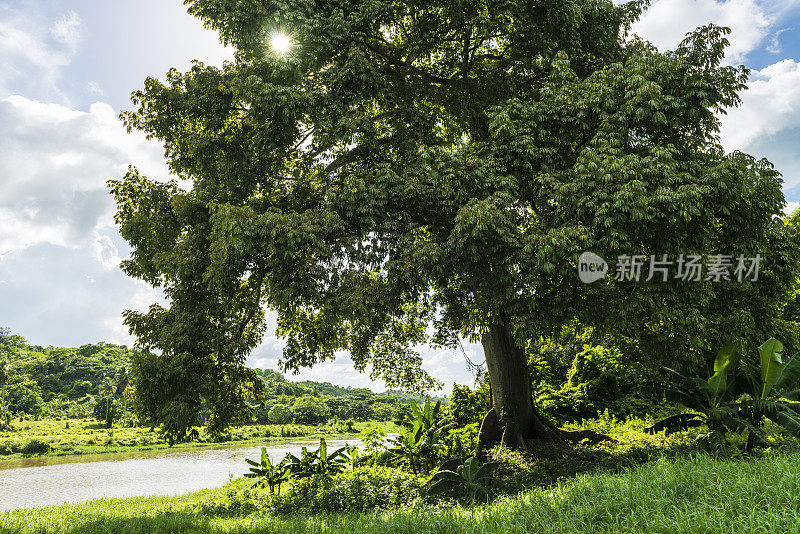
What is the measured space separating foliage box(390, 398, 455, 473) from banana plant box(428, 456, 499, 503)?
2.75m

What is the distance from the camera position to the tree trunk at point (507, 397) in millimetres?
11984

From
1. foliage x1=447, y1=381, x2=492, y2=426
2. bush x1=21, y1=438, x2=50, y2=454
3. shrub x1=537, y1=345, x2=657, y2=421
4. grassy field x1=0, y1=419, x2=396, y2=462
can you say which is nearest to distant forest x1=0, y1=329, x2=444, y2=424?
grassy field x1=0, y1=419, x2=396, y2=462

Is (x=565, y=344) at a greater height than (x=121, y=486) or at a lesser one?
greater

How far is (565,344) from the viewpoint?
21422 millimetres

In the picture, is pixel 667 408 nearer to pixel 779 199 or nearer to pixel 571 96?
pixel 779 199

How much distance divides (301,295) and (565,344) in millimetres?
16318

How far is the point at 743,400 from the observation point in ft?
29.8

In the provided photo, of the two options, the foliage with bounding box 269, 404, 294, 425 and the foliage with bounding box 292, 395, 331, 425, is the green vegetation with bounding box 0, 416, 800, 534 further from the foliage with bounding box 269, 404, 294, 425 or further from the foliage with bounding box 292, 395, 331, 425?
the foliage with bounding box 292, 395, 331, 425

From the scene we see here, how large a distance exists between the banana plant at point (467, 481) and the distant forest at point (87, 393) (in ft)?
127

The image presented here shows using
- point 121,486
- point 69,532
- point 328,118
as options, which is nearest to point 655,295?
point 328,118

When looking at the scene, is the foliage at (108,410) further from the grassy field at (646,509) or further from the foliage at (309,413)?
the grassy field at (646,509)

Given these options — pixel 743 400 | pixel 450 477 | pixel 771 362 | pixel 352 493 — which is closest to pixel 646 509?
pixel 450 477

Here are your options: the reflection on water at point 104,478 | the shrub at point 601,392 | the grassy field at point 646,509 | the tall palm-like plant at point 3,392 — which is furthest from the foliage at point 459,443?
the tall palm-like plant at point 3,392

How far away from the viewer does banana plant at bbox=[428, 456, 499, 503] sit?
8.30 metres
